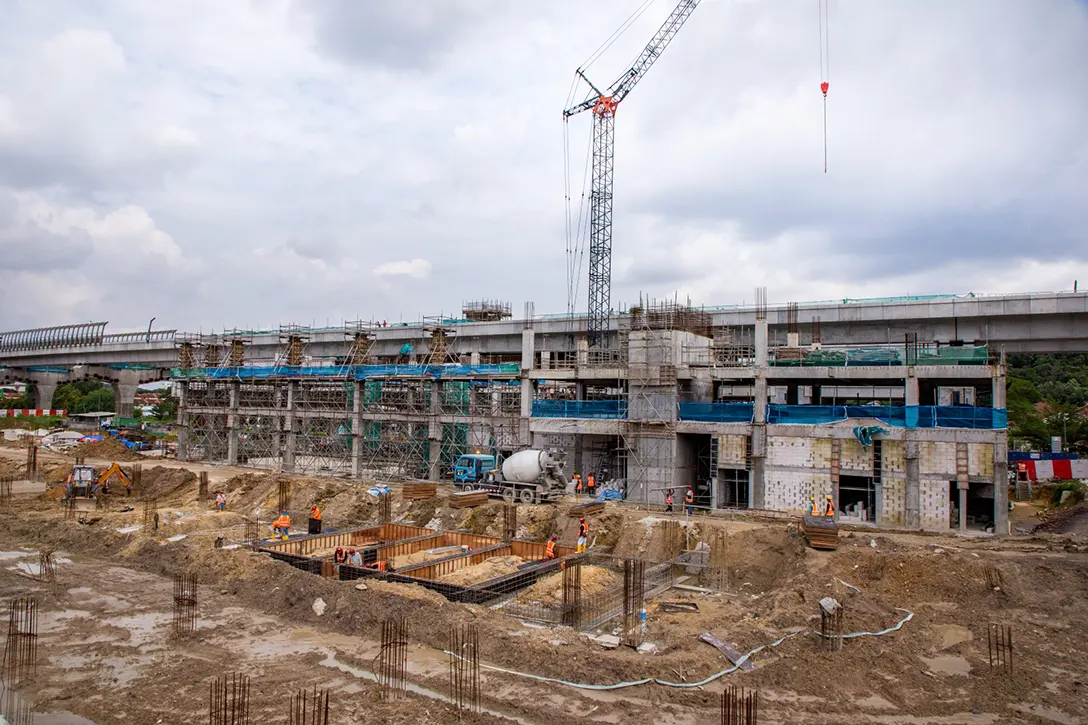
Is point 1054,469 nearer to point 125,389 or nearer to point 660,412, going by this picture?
point 660,412

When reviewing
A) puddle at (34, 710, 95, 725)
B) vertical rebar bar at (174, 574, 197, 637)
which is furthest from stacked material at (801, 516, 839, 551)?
puddle at (34, 710, 95, 725)

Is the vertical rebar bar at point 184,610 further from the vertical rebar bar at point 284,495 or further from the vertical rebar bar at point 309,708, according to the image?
the vertical rebar bar at point 284,495

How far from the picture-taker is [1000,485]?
25.9 meters

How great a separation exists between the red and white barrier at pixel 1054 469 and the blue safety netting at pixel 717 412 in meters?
19.4

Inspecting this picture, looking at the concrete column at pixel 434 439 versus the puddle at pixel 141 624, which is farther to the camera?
the concrete column at pixel 434 439

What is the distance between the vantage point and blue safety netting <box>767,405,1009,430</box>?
2648cm

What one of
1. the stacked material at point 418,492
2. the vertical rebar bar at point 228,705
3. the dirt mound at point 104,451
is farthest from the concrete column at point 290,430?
the vertical rebar bar at point 228,705

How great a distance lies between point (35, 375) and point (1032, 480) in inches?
3767

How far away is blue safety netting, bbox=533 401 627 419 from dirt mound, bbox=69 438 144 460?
106 ft

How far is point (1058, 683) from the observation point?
13711mm

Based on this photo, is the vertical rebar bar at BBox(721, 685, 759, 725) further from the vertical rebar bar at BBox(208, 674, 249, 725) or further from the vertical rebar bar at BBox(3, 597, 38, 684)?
the vertical rebar bar at BBox(3, 597, 38, 684)

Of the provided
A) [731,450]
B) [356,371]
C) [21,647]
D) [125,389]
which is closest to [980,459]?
[731,450]

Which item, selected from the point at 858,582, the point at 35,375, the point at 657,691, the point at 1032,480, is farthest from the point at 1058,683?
the point at 35,375

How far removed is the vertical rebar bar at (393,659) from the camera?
42.5 ft
